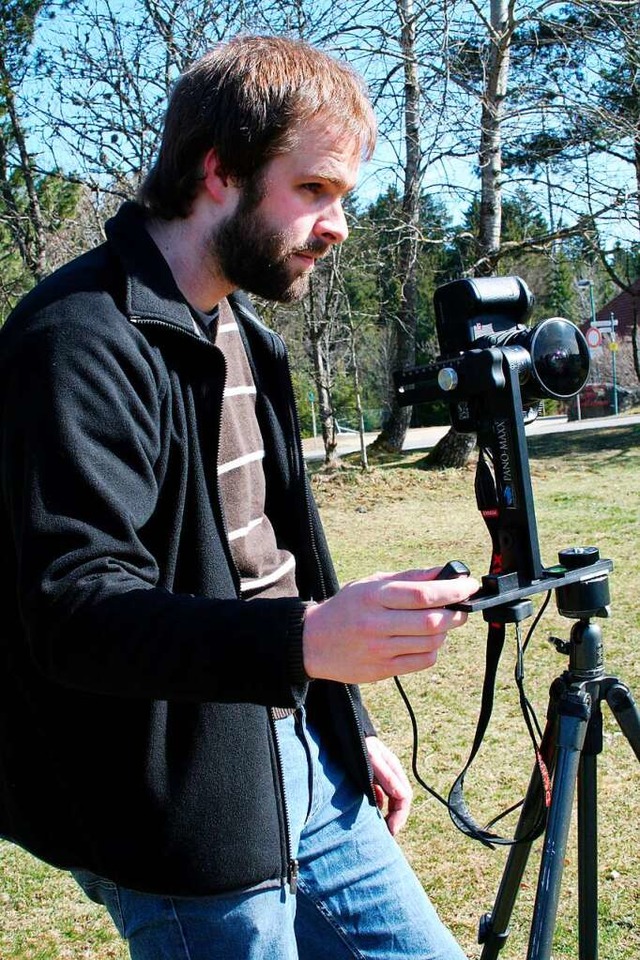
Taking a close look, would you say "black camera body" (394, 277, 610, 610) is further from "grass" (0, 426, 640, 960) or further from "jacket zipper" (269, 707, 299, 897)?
"grass" (0, 426, 640, 960)

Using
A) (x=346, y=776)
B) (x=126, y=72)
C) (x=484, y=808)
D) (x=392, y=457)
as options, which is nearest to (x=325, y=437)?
Result: (x=392, y=457)

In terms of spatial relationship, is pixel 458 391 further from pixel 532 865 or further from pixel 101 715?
pixel 532 865

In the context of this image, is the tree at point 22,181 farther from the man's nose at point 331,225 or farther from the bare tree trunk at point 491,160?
the man's nose at point 331,225

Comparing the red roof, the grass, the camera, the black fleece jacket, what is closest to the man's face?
the black fleece jacket

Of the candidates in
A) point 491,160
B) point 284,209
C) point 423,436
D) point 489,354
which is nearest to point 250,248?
point 284,209

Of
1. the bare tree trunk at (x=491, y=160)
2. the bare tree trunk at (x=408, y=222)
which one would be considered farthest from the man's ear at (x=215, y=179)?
the bare tree trunk at (x=491, y=160)

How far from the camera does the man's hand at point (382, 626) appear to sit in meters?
1.07

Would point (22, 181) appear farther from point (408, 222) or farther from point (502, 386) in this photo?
point (502, 386)

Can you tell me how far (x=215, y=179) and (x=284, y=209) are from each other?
0.45 feet

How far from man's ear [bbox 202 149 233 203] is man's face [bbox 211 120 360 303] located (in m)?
0.04

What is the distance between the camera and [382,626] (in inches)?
41.9

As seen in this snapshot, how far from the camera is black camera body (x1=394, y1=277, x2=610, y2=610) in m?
1.49

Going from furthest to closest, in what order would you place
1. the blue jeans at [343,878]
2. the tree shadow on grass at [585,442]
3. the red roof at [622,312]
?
the red roof at [622,312] → the tree shadow on grass at [585,442] → the blue jeans at [343,878]

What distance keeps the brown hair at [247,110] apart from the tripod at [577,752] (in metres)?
0.95
